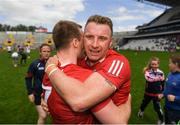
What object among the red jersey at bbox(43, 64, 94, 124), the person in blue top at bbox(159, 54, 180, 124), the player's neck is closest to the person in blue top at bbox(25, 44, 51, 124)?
the person in blue top at bbox(159, 54, 180, 124)

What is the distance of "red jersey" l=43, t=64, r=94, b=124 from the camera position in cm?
265

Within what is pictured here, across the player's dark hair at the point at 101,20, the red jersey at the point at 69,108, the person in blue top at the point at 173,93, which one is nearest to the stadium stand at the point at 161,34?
the person in blue top at the point at 173,93

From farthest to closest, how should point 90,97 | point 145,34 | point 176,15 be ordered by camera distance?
1. point 145,34
2. point 176,15
3. point 90,97

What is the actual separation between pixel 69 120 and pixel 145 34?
3568 inches

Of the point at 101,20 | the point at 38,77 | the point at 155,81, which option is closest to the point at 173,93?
the point at 155,81

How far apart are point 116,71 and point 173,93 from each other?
4.64 metres

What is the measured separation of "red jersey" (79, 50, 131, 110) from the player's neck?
0.70ft

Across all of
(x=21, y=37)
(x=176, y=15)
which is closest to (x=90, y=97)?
(x=176, y=15)

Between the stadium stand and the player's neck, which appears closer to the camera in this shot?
the player's neck

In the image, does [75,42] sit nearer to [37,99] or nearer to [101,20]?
[101,20]

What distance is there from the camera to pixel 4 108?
1136cm

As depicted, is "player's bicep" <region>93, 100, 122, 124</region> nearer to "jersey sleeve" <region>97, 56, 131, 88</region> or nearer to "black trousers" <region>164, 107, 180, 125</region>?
"jersey sleeve" <region>97, 56, 131, 88</region>

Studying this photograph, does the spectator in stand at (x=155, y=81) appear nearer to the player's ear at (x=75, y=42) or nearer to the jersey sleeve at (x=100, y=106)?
the player's ear at (x=75, y=42)

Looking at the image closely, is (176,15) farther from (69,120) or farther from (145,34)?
(69,120)
